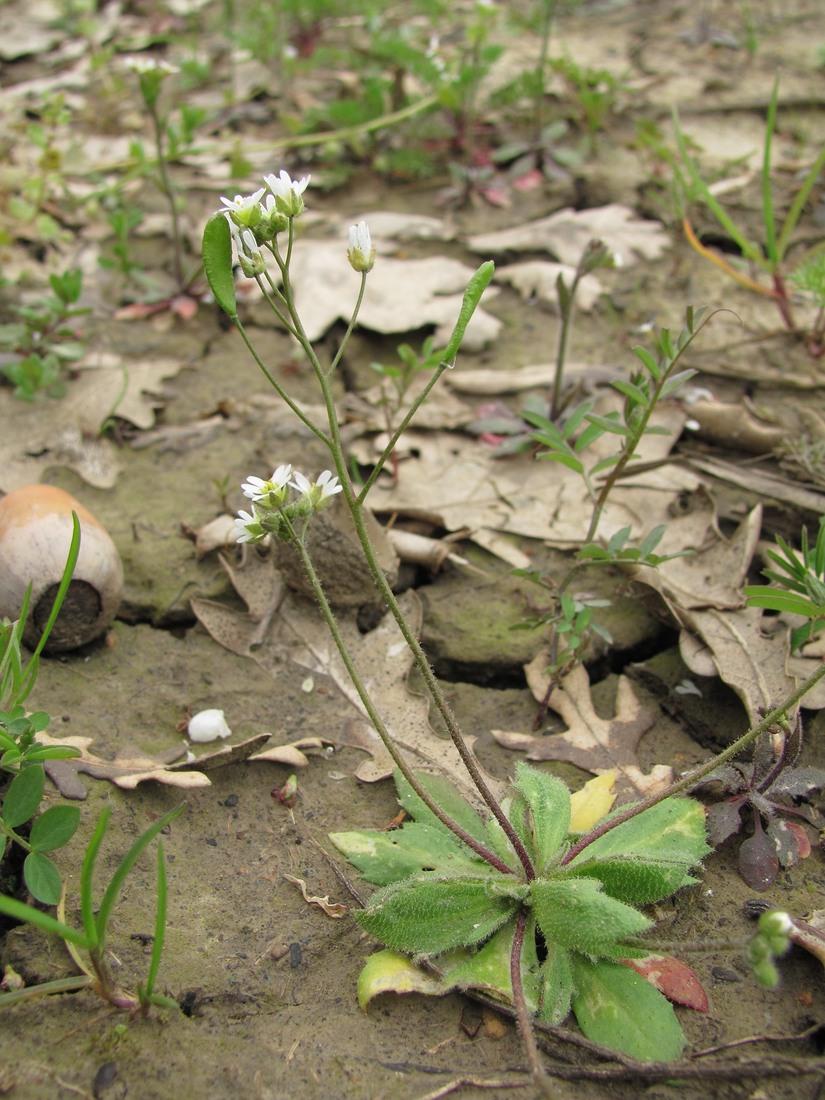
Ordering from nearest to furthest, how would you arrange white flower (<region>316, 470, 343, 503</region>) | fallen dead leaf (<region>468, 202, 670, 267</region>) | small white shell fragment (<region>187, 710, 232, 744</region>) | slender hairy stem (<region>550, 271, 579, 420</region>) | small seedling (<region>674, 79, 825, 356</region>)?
white flower (<region>316, 470, 343, 503</region>) < small white shell fragment (<region>187, 710, 232, 744</region>) < slender hairy stem (<region>550, 271, 579, 420</region>) < small seedling (<region>674, 79, 825, 356</region>) < fallen dead leaf (<region>468, 202, 670, 267</region>)

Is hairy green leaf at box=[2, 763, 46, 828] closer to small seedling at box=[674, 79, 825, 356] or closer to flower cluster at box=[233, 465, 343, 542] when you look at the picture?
flower cluster at box=[233, 465, 343, 542]

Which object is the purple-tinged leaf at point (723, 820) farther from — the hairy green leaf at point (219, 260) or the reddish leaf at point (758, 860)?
the hairy green leaf at point (219, 260)

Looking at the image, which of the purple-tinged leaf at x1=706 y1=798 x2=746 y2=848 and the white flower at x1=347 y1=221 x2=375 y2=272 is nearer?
the white flower at x1=347 y1=221 x2=375 y2=272

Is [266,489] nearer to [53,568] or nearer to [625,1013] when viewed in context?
[53,568]

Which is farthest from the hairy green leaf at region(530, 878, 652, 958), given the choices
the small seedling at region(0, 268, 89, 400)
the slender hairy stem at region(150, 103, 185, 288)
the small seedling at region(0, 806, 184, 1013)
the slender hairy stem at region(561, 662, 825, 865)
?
the slender hairy stem at region(150, 103, 185, 288)

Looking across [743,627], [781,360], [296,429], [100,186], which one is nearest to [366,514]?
[296,429]

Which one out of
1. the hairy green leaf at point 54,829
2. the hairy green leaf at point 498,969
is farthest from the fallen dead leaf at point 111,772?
the hairy green leaf at point 498,969

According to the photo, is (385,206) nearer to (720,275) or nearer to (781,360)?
(720,275)

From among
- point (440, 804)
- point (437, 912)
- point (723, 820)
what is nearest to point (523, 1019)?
point (437, 912)
